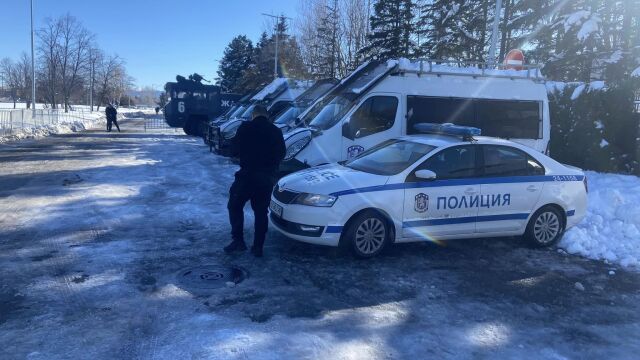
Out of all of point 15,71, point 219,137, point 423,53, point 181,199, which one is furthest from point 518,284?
point 15,71

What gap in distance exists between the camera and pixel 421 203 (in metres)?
6.23

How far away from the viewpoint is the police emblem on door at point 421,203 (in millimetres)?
6211

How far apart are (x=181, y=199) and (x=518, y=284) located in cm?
632

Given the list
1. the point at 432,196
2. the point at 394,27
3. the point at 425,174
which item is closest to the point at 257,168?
the point at 425,174

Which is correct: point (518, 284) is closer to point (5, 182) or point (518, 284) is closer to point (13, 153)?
point (5, 182)

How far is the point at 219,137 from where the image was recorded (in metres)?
17.2

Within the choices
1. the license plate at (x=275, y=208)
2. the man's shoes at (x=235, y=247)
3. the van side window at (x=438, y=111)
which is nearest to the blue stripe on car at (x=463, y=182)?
the license plate at (x=275, y=208)

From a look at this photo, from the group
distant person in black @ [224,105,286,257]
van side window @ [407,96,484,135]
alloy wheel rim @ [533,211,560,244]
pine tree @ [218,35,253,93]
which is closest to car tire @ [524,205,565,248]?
alloy wheel rim @ [533,211,560,244]

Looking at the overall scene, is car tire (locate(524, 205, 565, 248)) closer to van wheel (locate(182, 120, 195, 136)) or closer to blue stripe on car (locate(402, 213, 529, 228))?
blue stripe on car (locate(402, 213, 529, 228))

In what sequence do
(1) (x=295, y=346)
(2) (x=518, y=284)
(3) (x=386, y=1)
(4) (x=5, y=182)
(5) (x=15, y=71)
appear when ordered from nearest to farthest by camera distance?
(1) (x=295, y=346), (2) (x=518, y=284), (4) (x=5, y=182), (3) (x=386, y=1), (5) (x=15, y=71)

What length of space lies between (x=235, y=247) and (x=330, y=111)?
5.29 m

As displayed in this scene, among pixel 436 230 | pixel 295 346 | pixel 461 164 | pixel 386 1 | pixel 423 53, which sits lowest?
pixel 295 346

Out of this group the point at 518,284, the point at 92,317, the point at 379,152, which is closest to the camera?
the point at 92,317

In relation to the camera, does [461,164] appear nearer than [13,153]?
Yes
